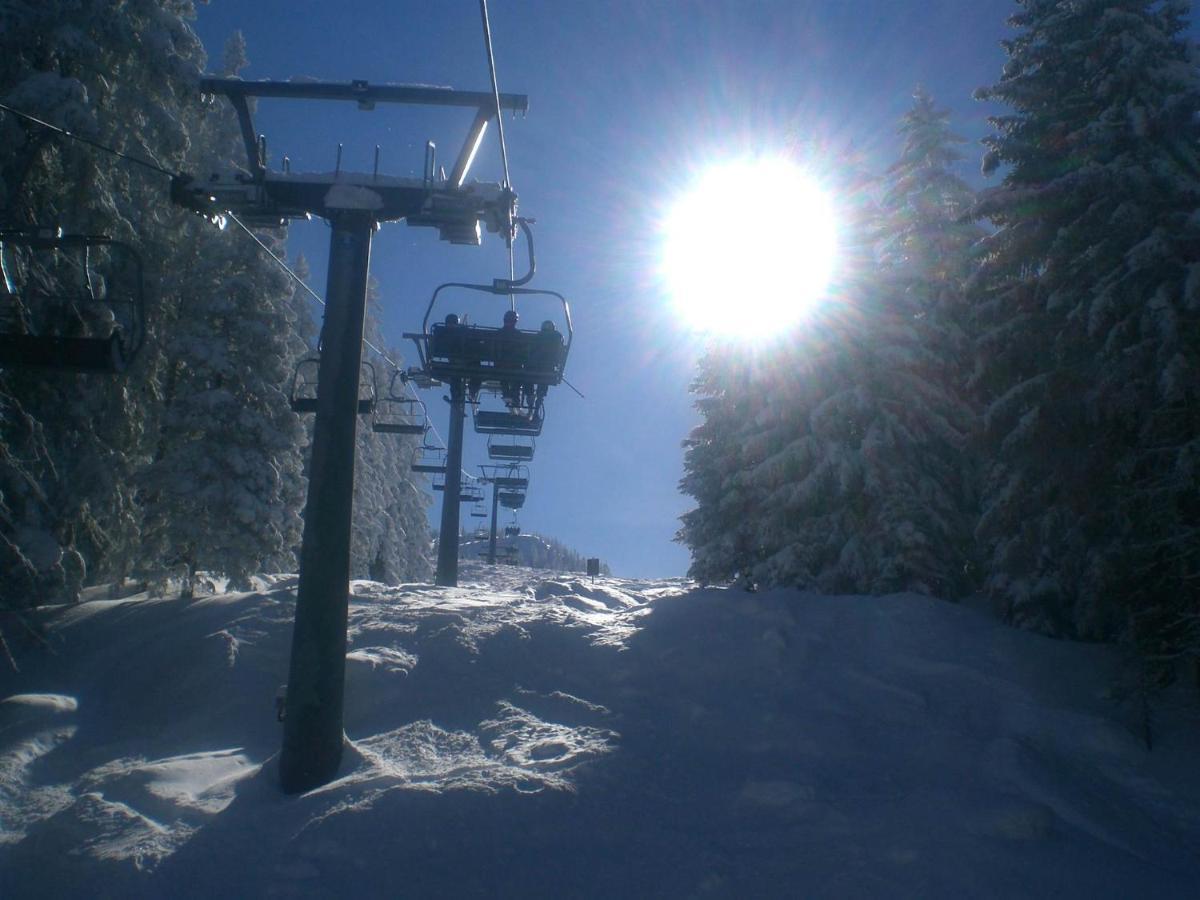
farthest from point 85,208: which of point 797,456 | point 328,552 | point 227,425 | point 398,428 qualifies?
point 797,456

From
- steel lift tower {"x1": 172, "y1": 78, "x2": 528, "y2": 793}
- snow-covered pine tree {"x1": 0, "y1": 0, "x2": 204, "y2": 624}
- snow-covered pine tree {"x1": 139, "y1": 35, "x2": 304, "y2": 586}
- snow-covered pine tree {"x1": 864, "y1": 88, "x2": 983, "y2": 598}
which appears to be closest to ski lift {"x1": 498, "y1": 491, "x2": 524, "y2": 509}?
snow-covered pine tree {"x1": 139, "y1": 35, "x2": 304, "y2": 586}

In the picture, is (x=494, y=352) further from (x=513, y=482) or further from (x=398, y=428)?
(x=513, y=482)

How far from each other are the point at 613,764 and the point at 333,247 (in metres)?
6.15

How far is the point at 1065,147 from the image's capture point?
11.7 m

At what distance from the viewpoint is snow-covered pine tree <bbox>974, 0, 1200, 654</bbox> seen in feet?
30.5

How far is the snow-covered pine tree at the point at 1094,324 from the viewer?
366 inches

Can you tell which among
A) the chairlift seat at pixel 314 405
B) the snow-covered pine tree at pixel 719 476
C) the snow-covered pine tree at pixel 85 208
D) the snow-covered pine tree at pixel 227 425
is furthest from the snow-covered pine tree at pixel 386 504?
the chairlift seat at pixel 314 405

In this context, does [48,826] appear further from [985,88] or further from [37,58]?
[985,88]

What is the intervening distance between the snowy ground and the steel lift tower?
832 mm

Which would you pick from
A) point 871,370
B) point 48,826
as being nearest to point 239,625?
point 48,826

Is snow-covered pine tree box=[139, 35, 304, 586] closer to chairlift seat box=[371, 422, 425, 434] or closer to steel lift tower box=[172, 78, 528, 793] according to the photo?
chairlift seat box=[371, 422, 425, 434]

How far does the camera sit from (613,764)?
7.76 m

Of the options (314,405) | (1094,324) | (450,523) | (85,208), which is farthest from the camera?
(450,523)

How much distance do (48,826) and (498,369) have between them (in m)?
6.80
